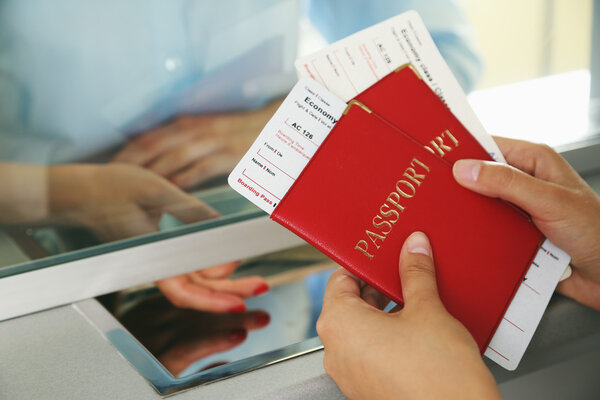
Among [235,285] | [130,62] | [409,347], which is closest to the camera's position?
[409,347]

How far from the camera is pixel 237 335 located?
688mm

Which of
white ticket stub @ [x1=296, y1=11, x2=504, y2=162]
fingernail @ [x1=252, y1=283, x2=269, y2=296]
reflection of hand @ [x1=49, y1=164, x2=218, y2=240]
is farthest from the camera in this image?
fingernail @ [x1=252, y1=283, x2=269, y2=296]

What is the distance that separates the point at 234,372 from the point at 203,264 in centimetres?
24

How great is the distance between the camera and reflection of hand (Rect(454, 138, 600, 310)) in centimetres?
55

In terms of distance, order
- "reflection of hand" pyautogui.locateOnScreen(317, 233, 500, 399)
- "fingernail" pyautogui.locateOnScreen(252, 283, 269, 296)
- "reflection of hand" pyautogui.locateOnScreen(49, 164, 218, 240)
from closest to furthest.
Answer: "reflection of hand" pyautogui.locateOnScreen(317, 233, 500, 399) → "reflection of hand" pyautogui.locateOnScreen(49, 164, 218, 240) → "fingernail" pyautogui.locateOnScreen(252, 283, 269, 296)

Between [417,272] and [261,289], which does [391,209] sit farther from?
[261,289]

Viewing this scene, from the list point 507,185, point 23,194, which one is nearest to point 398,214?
point 507,185

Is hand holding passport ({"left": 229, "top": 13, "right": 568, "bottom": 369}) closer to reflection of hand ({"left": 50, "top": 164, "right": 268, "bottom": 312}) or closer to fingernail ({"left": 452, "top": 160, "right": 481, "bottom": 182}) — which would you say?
fingernail ({"left": 452, "top": 160, "right": 481, "bottom": 182})

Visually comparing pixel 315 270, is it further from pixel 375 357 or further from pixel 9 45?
pixel 9 45

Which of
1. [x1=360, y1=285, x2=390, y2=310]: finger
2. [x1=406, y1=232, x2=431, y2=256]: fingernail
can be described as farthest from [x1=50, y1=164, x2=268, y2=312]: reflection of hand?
[x1=406, y1=232, x2=431, y2=256]: fingernail

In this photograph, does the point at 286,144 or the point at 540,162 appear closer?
the point at 286,144

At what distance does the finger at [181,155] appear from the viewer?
2.31 feet

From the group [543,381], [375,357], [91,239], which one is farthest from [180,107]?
[543,381]

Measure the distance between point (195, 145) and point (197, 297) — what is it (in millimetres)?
196
